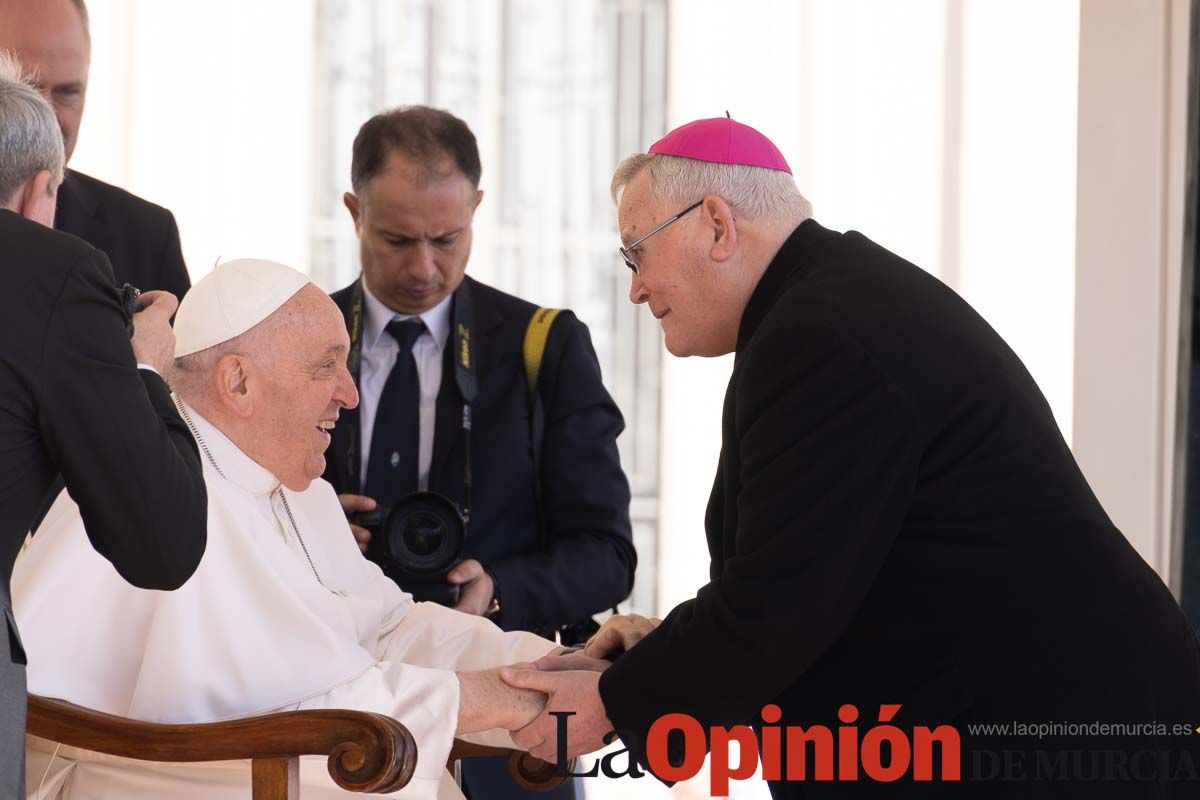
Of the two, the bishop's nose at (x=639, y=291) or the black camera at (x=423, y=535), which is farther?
the black camera at (x=423, y=535)

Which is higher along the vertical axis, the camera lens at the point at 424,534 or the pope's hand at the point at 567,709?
the camera lens at the point at 424,534

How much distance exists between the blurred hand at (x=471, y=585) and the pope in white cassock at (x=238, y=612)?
386 mm

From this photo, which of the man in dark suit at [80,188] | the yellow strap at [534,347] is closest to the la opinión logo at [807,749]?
the yellow strap at [534,347]

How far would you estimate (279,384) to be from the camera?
271 centimetres

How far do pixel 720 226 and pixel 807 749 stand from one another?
854 mm

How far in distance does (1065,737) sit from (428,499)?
148 cm

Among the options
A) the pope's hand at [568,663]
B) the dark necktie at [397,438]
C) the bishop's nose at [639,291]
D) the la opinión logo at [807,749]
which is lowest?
the la opinión logo at [807,749]

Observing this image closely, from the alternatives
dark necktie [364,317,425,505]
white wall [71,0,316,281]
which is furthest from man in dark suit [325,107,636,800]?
white wall [71,0,316,281]

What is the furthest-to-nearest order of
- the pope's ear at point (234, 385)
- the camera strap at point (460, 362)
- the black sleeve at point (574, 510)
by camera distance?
the camera strap at point (460, 362) < the black sleeve at point (574, 510) < the pope's ear at point (234, 385)

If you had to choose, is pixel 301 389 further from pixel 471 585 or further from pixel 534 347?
pixel 534 347

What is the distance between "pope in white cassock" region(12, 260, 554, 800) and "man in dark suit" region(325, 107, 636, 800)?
0.60 meters

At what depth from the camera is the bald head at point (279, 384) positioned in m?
2.69

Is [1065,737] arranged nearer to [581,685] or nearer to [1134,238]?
[581,685]

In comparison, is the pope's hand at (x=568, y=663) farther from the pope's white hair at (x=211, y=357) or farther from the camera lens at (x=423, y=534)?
the pope's white hair at (x=211, y=357)
